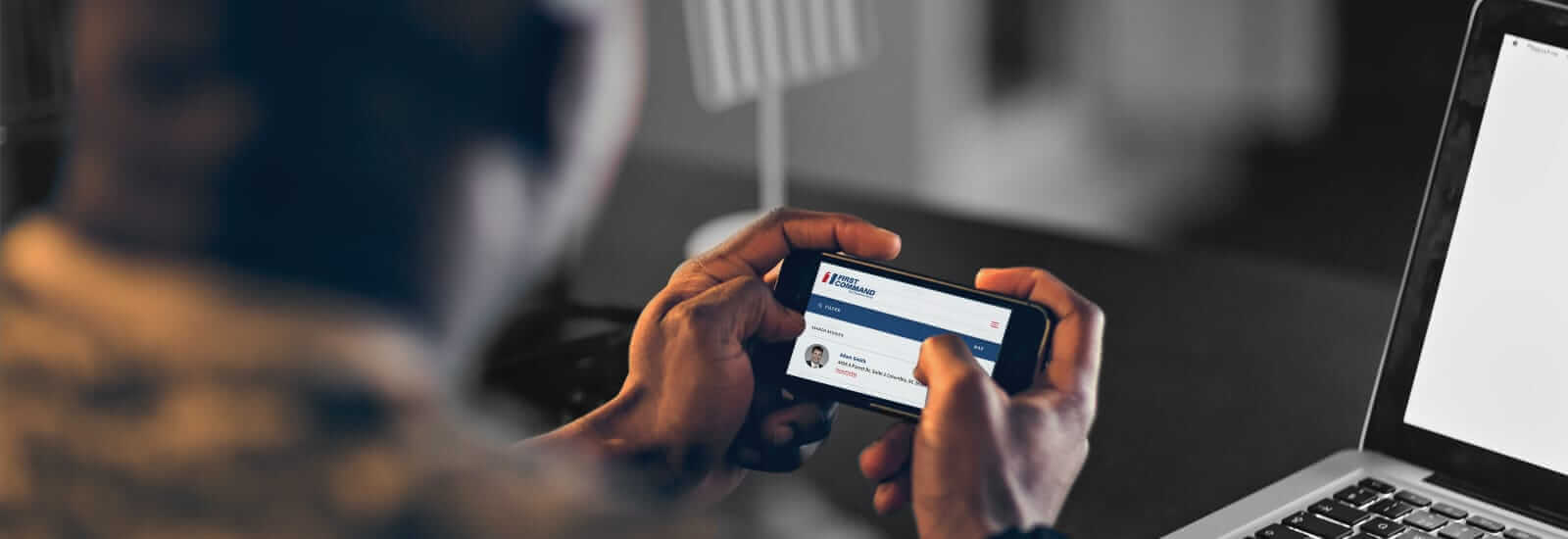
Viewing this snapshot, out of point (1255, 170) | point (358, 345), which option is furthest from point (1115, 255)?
point (1255, 170)

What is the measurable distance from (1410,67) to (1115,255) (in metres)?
1.74

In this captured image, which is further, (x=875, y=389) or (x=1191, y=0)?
(x=1191, y=0)

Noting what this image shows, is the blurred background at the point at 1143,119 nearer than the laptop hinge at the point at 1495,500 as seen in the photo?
No

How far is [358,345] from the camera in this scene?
184 millimetres

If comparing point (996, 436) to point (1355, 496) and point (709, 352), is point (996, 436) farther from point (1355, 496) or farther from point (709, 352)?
point (1355, 496)

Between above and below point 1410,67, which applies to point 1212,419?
below

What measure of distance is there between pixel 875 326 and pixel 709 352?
0.17 feet

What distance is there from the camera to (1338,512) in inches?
21.6

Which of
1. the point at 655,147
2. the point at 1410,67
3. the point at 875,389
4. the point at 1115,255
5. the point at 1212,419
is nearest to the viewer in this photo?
the point at 875,389

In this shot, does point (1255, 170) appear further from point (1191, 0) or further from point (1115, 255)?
point (1115, 255)

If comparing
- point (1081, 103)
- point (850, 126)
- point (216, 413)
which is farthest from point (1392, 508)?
point (1081, 103)

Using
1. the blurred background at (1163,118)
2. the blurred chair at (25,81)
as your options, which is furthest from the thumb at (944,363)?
the blurred background at (1163,118)

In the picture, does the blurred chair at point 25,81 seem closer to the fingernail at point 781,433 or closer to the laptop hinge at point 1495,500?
the fingernail at point 781,433

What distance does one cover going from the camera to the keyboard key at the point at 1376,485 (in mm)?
561
